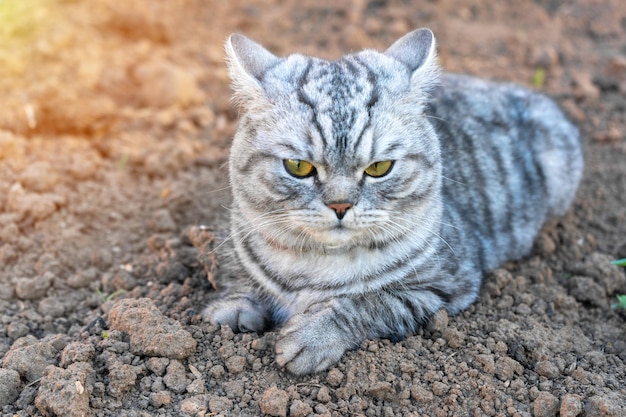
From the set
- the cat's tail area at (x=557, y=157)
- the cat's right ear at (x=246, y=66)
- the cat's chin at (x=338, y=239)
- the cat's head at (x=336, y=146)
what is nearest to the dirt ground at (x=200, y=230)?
the cat's tail area at (x=557, y=157)

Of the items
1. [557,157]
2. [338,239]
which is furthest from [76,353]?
[557,157]

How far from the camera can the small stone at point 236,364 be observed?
10.6 feet

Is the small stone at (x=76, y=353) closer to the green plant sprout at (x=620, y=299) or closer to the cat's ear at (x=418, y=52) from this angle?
the cat's ear at (x=418, y=52)

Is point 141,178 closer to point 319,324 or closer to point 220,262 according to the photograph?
point 220,262

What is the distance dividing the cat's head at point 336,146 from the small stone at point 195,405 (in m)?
0.87

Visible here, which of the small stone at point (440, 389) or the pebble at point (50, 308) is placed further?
the pebble at point (50, 308)

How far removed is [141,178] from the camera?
4.98m

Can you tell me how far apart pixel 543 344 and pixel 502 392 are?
416 mm

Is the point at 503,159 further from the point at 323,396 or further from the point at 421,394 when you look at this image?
the point at 323,396

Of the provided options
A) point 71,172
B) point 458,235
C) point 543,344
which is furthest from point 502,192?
point 71,172

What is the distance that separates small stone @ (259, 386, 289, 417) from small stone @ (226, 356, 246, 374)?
0.25 metres

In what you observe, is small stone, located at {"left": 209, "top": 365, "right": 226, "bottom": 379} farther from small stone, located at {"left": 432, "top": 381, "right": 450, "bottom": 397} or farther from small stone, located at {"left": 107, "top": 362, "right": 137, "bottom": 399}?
small stone, located at {"left": 432, "top": 381, "right": 450, "bottom": 397}

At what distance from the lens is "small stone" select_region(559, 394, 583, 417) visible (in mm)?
2992

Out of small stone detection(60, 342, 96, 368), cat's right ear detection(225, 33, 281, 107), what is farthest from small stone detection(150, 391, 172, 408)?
cat's right ear detection(225, 33, 281, 107)
